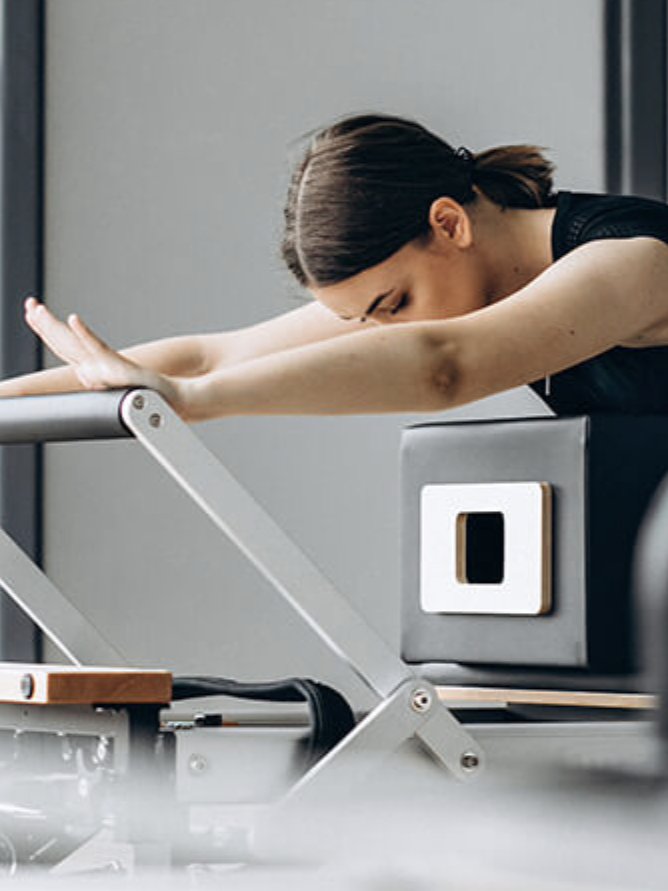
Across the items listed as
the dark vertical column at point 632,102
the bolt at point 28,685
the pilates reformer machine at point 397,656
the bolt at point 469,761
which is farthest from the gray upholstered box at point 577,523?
the dark vertical column at point 632,102

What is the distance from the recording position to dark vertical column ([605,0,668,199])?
9.80 ft

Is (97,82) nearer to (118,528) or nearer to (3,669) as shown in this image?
(118,528)


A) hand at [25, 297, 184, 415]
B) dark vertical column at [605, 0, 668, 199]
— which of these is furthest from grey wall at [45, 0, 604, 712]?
hand at [25, 297, 184, 415]

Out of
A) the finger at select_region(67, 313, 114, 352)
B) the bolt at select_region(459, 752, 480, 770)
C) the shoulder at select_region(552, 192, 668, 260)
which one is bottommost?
the bolt at select_region(459, 752, 480, 770)

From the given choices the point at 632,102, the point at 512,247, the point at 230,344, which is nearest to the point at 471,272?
the point at 512,247

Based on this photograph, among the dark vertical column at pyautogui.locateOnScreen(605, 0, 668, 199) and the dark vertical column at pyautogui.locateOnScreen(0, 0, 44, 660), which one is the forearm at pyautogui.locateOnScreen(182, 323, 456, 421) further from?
the dark vertical column at pyautogui.locateOnScreen(605, 0, 668, 199)

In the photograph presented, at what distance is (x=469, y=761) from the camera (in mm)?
1146

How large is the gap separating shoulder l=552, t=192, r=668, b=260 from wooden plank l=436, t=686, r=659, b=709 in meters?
0.45

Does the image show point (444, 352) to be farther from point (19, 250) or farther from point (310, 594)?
point (19, 250)

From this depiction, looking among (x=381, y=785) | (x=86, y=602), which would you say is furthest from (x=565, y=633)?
(x=86, y=602)

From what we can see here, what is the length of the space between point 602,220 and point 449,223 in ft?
0.57

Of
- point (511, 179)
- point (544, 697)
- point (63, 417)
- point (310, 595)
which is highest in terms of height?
point (511, 179)

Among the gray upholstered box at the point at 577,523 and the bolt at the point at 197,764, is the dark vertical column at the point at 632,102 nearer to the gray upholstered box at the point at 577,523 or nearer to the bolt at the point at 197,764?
the gray upholstered box at the point at 577,523

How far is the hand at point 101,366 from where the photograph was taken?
115cm
